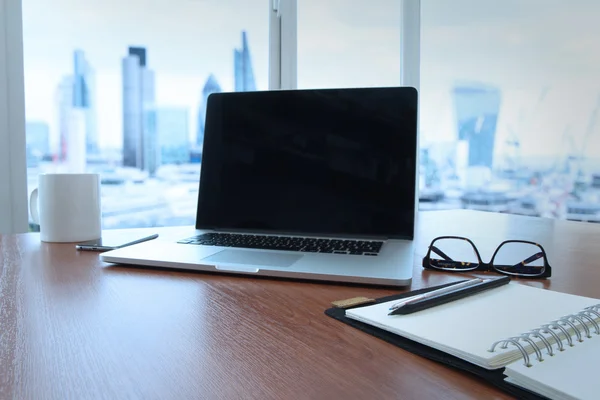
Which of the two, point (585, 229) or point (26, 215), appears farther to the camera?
point (26, 215)

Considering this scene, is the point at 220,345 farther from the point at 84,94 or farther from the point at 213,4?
the point at 213,4

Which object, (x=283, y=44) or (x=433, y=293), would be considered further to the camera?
(x=283, y=44)

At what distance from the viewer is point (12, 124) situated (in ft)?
5.64

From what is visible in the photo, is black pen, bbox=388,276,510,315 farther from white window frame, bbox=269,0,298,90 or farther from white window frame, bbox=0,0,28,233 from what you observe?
white window frame, bbox=269,0,298,90

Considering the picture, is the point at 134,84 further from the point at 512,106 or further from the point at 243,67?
the point at 512,106

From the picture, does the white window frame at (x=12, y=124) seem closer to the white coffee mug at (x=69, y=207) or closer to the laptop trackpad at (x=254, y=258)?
the white coffee mug at (x=69, y=207)

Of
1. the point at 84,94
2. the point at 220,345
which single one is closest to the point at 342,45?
the point at 84,94

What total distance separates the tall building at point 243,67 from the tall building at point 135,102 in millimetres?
430

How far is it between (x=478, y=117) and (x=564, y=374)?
8.39ft

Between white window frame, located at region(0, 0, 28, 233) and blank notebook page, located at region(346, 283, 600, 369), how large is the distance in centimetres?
169

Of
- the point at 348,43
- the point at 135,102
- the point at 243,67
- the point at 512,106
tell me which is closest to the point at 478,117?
the point at 512,106

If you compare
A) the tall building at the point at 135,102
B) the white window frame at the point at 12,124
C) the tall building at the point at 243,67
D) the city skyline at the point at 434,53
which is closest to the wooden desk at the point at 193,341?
the white window frame at the point at 12,124

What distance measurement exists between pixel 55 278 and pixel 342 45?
220cm

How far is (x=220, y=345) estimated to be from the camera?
408 millimetres
